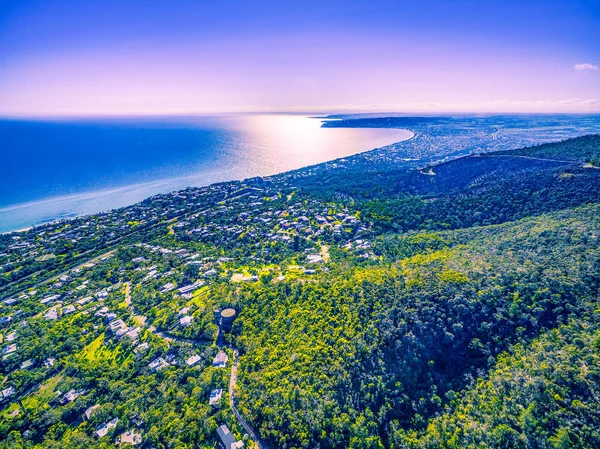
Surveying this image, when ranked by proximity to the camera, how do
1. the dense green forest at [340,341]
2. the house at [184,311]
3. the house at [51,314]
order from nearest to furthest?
the dense green forest at [340,341], the house at [184,311], the house at [51,314]

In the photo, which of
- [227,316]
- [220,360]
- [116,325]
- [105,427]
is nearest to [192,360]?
[220,360]

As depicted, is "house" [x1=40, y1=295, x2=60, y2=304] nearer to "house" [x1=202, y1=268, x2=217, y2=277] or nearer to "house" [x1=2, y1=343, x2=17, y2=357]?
"house" [x1=2, y1=343, x2=17, y2=357]

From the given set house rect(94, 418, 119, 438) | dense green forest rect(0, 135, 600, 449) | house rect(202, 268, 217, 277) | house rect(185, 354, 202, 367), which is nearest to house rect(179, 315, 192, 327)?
dense green forest rect(0, 135, 600, 449)

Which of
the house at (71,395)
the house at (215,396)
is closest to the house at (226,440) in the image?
the house at (215,396)

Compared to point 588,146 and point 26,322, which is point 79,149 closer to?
point 26,322

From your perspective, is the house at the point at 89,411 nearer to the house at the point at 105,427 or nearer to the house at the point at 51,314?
the house at the point at 105,427

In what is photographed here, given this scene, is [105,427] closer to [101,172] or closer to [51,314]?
[51,314]

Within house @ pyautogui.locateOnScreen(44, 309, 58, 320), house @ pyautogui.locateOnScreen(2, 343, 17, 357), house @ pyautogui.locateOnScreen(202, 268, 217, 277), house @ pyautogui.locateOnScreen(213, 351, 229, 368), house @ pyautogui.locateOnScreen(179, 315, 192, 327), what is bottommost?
house @ pyautogui.locateOnScreen(44, 309, 58, 320)
